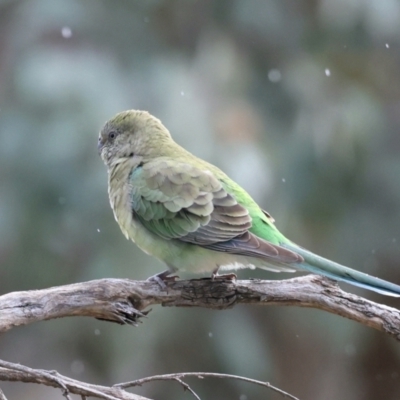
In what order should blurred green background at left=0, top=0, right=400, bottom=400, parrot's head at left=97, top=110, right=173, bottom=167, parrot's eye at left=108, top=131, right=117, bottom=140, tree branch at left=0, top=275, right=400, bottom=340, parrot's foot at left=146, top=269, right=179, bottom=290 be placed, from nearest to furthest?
→ tree branch at left=0, top=275, right=400, bottom=340
parrot's foot at left=146, top=269, right=179, bottom=290
parrot's head at left=97, top=110, right=173, bottom=167
parrot's eye at left=108, top=131, right=117, bottom=140
blurred green background at left=0, top=0, right=400, bottom=400

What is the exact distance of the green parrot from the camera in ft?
12.0

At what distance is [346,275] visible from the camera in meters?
3.37

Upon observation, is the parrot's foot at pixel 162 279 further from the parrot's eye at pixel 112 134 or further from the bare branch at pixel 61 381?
the parrot's eye at pixel 112 134

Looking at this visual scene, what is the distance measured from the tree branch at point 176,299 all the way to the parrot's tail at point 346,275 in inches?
4.0

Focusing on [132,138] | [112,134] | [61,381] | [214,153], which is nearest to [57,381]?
[61,381]

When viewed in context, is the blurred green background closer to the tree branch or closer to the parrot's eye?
the parrot's eye

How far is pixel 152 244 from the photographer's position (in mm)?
3941

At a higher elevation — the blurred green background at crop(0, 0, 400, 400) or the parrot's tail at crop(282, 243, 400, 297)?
the blurred green background at crop(0, 0, 400, 400)

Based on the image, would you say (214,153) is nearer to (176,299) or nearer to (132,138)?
(132,138)

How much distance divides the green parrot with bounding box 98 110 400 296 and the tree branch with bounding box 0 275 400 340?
0.12 meters

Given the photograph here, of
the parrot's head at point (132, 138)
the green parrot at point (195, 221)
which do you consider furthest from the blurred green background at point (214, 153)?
the green parrot at point (195, 221)

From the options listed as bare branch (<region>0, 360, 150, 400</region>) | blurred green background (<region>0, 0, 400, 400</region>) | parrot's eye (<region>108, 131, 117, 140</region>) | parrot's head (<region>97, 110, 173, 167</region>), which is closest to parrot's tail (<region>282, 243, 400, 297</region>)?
bare branch (<region>0, 360, 150, 400</region>)

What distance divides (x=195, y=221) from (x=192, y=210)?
0.19 feet

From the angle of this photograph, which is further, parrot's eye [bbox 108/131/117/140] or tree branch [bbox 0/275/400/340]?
parrot's eye [bbox 108/131/117/140]
